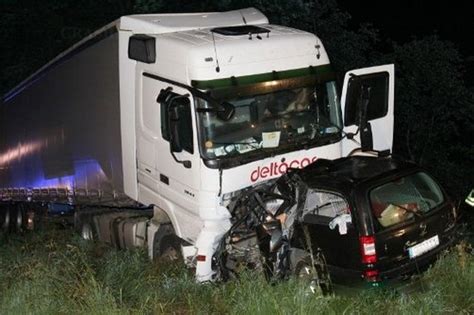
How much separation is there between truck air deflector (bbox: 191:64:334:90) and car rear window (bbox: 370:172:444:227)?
161cm

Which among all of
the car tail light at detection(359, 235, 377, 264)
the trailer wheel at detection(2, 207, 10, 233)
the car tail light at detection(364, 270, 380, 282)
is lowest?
the trailer wheel at detection(2, 207, 10, 233)

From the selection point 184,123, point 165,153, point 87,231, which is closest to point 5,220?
point 87,231

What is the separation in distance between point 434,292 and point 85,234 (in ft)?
19.2

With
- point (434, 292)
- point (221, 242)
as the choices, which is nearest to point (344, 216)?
point (434, 292)

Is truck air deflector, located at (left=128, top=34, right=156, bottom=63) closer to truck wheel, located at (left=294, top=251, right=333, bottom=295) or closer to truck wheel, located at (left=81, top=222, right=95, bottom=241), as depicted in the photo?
truck wheel, located at (left=294, top=251, right=333, bottom=295)

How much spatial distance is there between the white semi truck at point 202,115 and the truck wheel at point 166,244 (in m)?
0.01

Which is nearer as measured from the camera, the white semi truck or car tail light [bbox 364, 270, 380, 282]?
car tail light [bbox 364, 270, 380, 282]

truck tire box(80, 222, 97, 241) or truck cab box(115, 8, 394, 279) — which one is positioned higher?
truck cab box(115, 8, 394, 279)

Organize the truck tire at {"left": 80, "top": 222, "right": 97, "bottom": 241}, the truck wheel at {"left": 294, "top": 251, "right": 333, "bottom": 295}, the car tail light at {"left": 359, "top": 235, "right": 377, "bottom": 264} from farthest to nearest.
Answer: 1. the truck tire at {"left": 80, "top": 222, "right": 97, "bottom": 241}
2. the truck wheel at {"left": 294, "top": 251, "right": 333, "bottom": 295}
3. the car tail light at {"left": 359, "top": 235, "right": 377, "bottom": 264}

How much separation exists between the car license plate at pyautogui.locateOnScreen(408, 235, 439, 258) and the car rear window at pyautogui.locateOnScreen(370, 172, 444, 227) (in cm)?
26

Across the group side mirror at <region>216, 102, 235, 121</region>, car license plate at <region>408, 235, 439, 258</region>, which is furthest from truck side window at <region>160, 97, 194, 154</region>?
car license plate at <region>408, 235, 439, 258</region>

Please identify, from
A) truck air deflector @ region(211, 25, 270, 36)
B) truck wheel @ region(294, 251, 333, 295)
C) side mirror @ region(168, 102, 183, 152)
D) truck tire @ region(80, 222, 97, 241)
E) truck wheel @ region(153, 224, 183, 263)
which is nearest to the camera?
truck wheel @ region(294, 251, 333, 295)

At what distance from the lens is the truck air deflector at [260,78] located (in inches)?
255

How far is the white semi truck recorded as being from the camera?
6512mm
